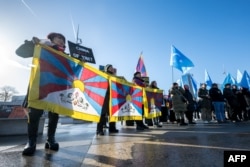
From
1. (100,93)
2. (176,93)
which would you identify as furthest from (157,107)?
(100,93)

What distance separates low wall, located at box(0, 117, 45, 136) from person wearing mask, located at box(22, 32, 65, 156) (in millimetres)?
4213

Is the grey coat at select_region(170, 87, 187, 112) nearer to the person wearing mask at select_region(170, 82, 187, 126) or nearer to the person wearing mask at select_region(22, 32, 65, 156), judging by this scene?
the person wearing mask at select_region(170, 82, 187, 126)

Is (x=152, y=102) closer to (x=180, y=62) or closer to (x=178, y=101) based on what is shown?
(x=178, y=101)

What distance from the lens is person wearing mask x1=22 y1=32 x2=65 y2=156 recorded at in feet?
13.5

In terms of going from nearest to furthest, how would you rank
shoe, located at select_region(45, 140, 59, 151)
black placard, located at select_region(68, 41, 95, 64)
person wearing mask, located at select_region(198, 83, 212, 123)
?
shoe, located at select_region(45, 140, 59, 151) → black placard, located at select_region(68, 41, 95, 64) → person wearing mask, located at select_region(198, 83, 212, 123)

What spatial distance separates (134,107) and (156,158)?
5.11m

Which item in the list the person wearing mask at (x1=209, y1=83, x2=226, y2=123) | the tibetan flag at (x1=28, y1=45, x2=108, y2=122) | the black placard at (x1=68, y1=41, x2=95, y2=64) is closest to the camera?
the tibetan flag at (x1=28, y1=45, x2=108, y2=122)

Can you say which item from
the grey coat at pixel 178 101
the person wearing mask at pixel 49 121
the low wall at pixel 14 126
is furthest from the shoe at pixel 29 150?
the grey coat at pixel 178 101

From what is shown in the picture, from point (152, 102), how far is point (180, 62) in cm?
833

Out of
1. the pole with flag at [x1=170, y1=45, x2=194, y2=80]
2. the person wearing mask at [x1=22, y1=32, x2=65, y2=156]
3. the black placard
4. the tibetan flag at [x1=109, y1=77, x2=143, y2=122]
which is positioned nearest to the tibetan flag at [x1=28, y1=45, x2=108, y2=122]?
the person wearing mask at [x1=22, y1=32, x2=65, y2=156]

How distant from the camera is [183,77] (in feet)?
69.1

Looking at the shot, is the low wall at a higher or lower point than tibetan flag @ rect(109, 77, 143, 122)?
lower

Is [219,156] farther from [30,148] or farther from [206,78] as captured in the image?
[206,78]

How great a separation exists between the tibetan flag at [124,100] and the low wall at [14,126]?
2.72m
